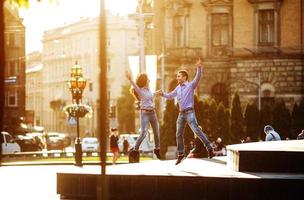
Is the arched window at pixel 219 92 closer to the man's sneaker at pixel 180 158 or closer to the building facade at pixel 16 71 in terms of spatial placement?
the building facade at pixel 16 71

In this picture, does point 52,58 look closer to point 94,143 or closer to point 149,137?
point 94,143

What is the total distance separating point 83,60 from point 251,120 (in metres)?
83.5

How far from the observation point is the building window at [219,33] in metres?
59.7

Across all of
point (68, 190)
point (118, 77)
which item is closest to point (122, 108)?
point (118, 77)

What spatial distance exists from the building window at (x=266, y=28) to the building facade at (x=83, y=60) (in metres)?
51.9

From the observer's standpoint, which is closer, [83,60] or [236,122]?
[236,122]

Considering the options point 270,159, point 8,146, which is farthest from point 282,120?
point 270,159

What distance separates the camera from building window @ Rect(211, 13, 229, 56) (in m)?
59.7

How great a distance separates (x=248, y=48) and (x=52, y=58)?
88.6 metres

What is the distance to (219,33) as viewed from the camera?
196 ft

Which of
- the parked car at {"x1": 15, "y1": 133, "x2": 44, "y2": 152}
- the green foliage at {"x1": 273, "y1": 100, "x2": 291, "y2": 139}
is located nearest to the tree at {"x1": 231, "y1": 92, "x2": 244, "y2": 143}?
the green foliage at {"x1": 273, "y1": 100, "x2": 291, "y2": 139}

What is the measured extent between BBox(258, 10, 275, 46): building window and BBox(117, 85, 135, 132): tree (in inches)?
1865

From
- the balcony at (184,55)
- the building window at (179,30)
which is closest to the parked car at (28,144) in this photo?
the balcony at (184,55)

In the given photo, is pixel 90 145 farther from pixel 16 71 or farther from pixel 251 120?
pixel 251 120
